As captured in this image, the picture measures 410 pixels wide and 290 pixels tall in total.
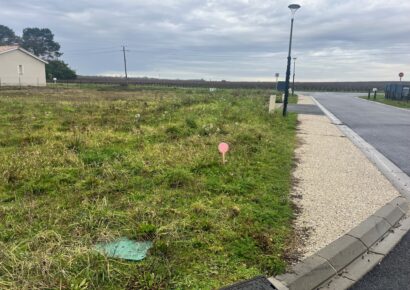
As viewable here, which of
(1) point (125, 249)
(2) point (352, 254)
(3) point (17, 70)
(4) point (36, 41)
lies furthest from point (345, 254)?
(4) point (36, 41)

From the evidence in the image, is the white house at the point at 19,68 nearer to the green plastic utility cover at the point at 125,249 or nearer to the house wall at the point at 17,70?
the house wall at the point at 17,70

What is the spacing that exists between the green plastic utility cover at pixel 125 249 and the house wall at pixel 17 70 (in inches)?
1907

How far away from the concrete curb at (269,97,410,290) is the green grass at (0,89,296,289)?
0.21 metres

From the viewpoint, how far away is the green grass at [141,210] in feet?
9.94

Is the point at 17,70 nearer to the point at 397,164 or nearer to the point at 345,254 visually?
the point at 397,164

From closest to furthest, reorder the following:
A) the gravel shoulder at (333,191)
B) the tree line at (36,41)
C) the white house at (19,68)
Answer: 1. the gravel shoulder at (333,191)
2. the white house at (19,68)
3. the tree line at (36,41)

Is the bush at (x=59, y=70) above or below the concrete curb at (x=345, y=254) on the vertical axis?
above

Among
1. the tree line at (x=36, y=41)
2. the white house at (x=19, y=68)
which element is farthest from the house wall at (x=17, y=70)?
the tree line at (x=36, y=41)

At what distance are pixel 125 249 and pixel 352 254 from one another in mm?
2338

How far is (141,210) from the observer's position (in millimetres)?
4273

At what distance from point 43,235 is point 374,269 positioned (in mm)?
3289

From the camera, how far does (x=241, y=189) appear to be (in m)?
5.38

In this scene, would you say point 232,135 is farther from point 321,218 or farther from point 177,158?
point 321,218

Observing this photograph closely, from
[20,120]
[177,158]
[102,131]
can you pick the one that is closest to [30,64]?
[20,120]
